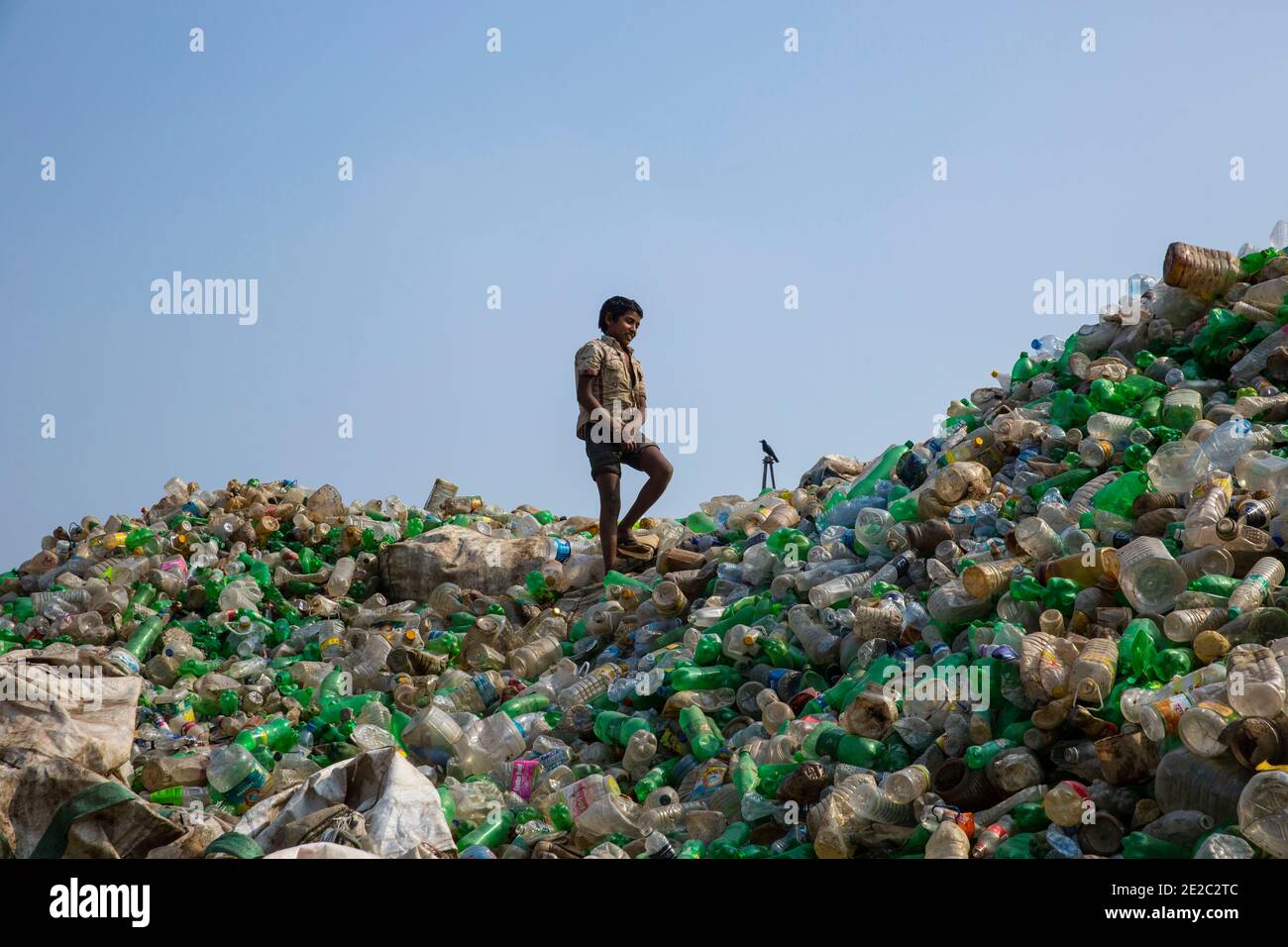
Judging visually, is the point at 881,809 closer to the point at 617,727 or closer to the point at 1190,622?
the point at 1190,622

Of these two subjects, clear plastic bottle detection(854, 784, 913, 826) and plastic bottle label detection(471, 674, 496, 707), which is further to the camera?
plastic bottle label detection(471, 674, 496, 707)

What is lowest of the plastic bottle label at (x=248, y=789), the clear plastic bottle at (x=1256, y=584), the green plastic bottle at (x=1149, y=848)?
the plastic bottle label at (x=248, y=789)

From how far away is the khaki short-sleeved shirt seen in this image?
320 inches

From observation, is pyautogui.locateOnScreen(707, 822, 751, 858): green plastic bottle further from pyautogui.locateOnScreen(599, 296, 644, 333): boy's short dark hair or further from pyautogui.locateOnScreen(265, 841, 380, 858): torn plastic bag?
pyautogui.locateOnScreen(599, 296, 644, 333): boy's short dark hair

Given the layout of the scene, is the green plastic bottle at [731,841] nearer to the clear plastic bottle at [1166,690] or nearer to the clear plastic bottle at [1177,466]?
the clear plastic bottle at [1166,690]

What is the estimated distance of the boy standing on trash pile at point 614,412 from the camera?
816 centimetres

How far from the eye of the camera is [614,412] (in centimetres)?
817

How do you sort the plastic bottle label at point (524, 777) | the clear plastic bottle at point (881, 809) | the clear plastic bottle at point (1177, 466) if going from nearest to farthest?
the clear plastic bottle at point (881, 809)
the plastic bottle label at point (524, 777)
the clear plastic bottle at point (1177, 466)

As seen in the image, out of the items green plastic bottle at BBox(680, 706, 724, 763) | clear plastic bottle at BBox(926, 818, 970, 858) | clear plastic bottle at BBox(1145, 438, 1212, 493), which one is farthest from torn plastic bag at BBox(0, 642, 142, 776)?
clear plastic bottle at BBox(1145, 438, 1212, 493)

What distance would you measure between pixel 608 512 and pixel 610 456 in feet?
1.26

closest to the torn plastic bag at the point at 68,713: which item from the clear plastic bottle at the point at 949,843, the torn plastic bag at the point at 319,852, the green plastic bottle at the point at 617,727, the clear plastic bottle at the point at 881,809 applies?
the torn plastic bag at the point at 319,852

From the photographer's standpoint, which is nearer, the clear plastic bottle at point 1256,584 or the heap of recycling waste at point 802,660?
the heap of recycling waste at point 802,660

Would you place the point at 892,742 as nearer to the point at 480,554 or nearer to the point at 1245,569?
the point at 1245,569
